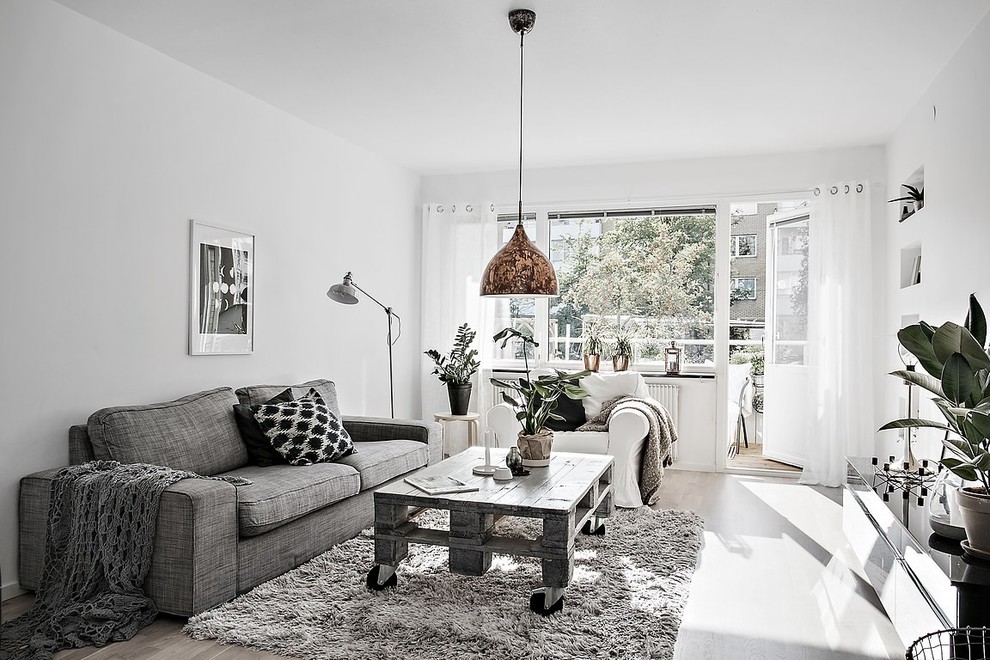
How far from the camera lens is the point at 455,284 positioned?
6730mm

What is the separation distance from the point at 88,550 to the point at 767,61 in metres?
3.95

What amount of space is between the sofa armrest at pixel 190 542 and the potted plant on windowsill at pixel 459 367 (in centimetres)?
311

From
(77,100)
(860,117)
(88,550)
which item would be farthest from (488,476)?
(860,117)

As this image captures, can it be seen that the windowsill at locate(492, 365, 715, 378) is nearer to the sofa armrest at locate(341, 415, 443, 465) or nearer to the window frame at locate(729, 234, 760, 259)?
the sofa armrest at locate(341, 415, 443, 465)

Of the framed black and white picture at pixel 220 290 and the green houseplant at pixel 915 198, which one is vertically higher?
the green houseplant at pixel 915 198

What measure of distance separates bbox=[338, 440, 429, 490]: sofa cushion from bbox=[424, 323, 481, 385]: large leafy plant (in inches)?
56.7

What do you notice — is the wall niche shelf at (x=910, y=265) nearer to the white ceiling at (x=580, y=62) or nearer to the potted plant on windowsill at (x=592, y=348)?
the white ceiling at (x=580, y=62)

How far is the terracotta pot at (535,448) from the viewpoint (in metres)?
3.80


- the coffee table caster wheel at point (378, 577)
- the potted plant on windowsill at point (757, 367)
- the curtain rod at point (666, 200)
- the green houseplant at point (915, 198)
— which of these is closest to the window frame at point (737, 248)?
the potted plant on windowsill at point (757, 367)

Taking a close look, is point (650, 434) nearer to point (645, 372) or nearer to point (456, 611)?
point (645, 372)

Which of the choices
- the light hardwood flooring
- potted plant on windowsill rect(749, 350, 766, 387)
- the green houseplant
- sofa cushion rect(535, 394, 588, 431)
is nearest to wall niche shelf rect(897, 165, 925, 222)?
the green houseplant

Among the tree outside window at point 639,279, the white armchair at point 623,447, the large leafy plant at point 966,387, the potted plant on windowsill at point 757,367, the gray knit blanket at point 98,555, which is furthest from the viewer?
the potted plant on windowsill at point 757,367

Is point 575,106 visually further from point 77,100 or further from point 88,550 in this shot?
point 88,550

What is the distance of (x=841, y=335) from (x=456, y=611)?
4060 millimetres
